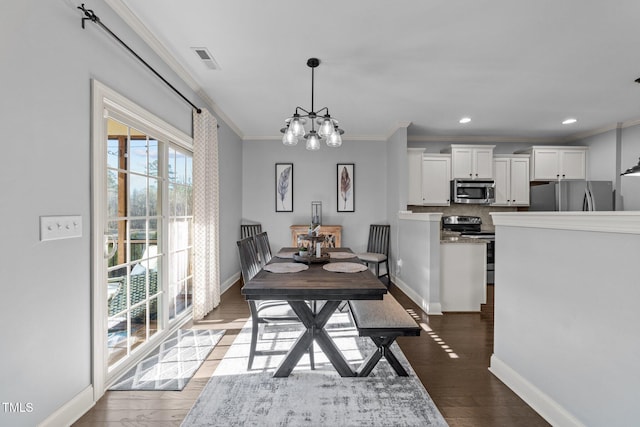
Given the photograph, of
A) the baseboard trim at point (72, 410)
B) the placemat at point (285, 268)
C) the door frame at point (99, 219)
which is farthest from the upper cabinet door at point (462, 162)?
the baseboard trim at point (72, 410)

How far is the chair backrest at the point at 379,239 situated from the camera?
15.7ft

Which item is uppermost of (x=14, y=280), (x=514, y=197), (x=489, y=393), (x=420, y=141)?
(x=420, y=141)

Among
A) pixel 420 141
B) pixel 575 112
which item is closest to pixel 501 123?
pixel 575 112

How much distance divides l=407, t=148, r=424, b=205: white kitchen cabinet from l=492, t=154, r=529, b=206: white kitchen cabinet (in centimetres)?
131

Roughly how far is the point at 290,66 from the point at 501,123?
3.51 metres

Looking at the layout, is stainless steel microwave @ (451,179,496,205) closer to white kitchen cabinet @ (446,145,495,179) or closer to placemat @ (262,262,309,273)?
white kitchen cabinet @ (446,145,495,179)

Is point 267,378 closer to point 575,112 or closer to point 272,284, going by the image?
point 272,284

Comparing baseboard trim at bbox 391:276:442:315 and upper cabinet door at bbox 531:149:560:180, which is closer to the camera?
baseboard trim at bbox 391:276:442:315

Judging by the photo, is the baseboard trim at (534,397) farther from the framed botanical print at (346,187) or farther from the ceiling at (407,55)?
the framed botanical print at (346,187)

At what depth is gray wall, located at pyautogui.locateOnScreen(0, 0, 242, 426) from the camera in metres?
1.28

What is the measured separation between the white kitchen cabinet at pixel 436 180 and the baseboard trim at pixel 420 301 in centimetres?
144

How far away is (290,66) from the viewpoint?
8.86 feet

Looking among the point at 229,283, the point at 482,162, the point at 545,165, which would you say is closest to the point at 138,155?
the point at 229,283

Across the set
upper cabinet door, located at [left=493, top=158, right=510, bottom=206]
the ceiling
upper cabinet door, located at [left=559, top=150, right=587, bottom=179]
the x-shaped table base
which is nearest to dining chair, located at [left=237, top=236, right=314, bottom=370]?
the x-shaped table base
